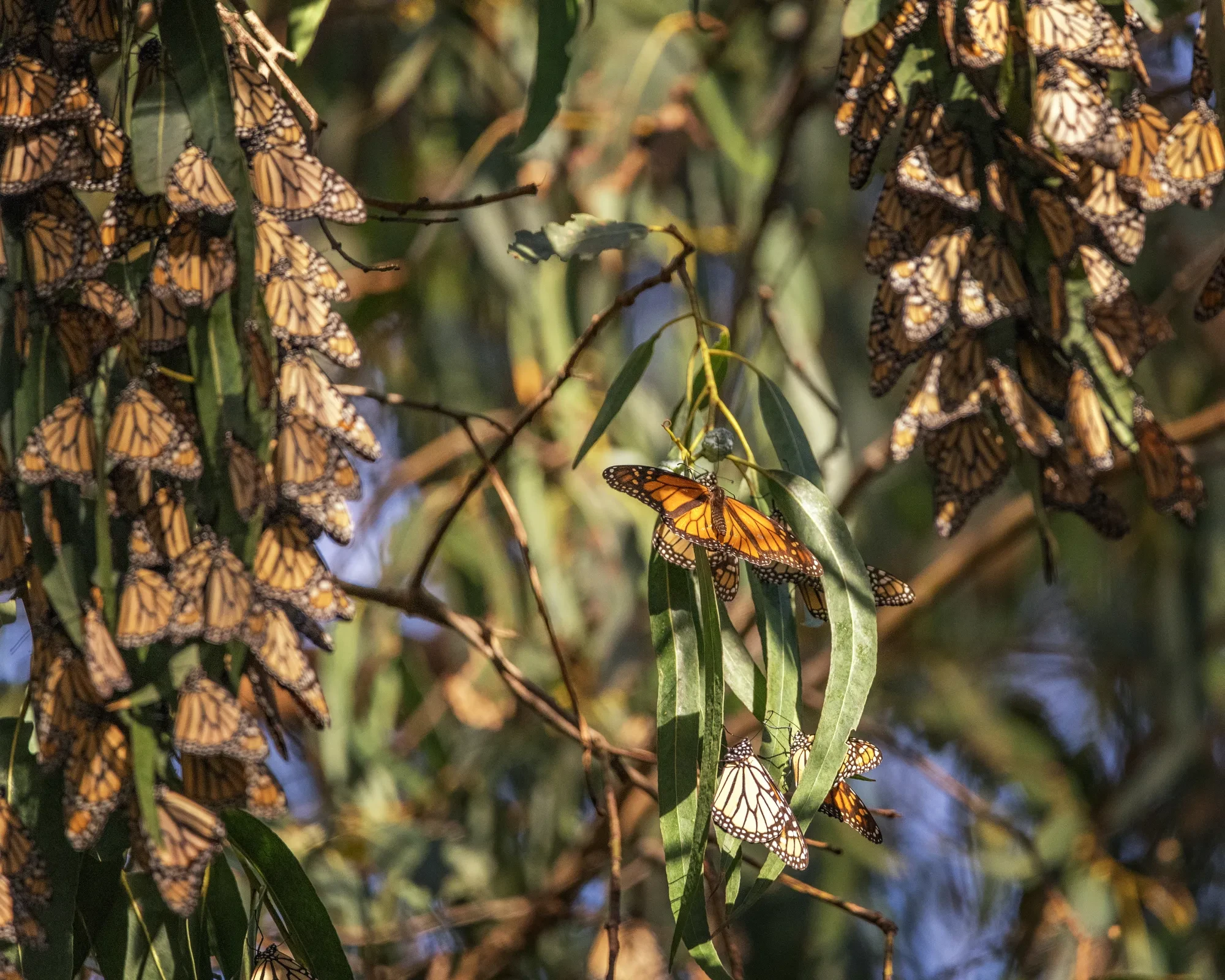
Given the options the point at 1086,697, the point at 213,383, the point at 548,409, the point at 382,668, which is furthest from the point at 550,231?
the point at 1086,697

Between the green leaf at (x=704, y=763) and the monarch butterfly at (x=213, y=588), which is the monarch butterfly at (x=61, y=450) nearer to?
the monarch butterfly at (x=213, y=588)

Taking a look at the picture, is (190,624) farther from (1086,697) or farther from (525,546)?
(1086,697)

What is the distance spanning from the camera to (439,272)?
261cm

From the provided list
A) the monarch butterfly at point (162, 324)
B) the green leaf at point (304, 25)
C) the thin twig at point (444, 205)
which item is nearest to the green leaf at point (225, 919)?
the monarch butterfly at point (162, 324)

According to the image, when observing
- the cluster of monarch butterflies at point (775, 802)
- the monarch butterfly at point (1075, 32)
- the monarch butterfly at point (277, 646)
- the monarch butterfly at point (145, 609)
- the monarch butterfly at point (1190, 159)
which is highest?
the monarch butterfly at point (1075, 32)

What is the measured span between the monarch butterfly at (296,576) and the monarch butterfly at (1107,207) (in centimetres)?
64

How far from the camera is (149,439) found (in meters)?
0.75

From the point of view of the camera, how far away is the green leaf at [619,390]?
3.15ft

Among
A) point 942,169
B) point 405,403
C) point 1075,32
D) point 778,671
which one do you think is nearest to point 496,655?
point 405,403

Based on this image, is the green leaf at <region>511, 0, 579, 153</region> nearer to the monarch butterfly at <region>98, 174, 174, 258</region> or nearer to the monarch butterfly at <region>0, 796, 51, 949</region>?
the monarch butterfly at <region>98, 174, 174, 258</region>

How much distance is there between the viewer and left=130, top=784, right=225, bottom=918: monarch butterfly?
27.6 inches

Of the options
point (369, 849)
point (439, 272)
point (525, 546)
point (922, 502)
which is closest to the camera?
point (525, 546)

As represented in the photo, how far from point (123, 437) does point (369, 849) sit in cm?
138

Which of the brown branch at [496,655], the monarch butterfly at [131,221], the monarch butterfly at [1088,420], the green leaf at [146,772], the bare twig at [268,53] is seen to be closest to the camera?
the green leaf at [146,772]
